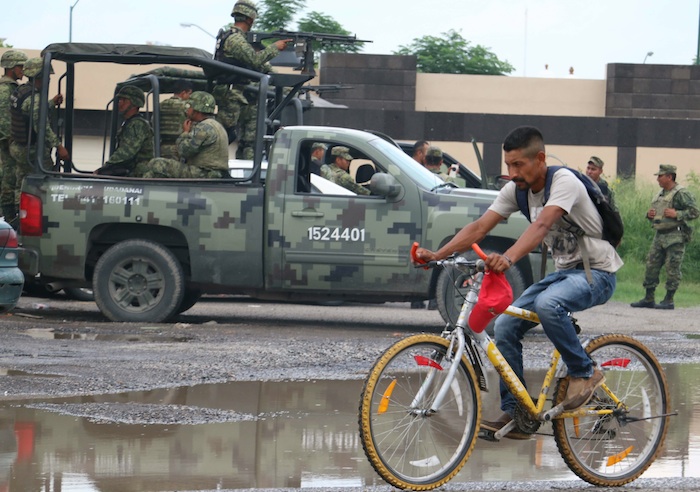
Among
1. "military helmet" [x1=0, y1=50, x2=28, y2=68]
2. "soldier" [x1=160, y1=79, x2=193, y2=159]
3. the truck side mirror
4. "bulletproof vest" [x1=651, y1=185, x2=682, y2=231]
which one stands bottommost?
"bulletproof vest" [x1=651, y1=185, x2=682, y2=231]

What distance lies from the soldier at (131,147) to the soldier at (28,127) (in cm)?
54

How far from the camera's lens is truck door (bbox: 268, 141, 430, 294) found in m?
11.7

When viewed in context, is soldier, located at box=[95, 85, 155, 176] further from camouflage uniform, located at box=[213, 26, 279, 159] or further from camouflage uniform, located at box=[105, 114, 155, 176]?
camouflage uniform, located at box=[213, 26, 279, 159]

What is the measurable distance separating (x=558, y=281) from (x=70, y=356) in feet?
16.0

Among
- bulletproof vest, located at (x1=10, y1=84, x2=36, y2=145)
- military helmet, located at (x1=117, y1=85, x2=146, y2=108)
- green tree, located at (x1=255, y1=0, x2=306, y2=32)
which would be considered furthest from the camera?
green tree, located at (x1=255, y1=0, x2=306, y2=32)

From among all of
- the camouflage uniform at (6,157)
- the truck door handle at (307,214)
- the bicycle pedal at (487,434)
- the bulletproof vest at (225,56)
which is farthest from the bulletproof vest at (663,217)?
the bicycle pedal at (487,434)

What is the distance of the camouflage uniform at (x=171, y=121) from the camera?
13180mm

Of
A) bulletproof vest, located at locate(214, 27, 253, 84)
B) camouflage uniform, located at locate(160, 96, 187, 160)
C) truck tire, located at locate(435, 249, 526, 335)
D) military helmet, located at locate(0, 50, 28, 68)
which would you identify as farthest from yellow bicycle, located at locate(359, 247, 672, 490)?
military helmet, located at locate(0, 50, 28, 68)

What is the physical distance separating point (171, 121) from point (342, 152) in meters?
1.81

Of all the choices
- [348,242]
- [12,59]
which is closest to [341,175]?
[348,242]

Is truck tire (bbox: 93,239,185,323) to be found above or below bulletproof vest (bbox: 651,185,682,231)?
below

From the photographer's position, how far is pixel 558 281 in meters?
5.92

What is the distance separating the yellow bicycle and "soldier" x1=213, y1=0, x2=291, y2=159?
24.9 feet

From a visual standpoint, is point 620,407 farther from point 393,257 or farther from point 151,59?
point 151,59
